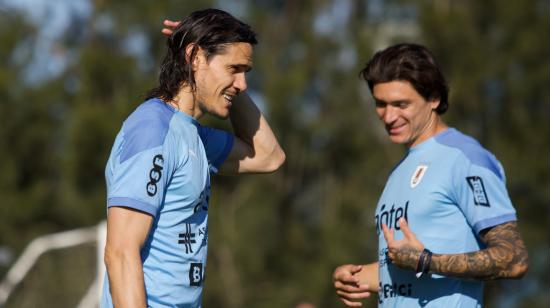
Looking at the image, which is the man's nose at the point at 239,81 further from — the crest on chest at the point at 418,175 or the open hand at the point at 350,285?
the open hand at the point at 350,285

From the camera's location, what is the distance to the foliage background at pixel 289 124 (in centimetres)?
2086

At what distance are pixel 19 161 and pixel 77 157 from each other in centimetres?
148

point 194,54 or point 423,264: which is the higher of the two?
point 194,54

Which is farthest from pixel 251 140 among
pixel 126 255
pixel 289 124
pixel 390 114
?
pixel 289 124

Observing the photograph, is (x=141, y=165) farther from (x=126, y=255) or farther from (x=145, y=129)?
(x=126, y=255)

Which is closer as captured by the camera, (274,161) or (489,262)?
(489,262)

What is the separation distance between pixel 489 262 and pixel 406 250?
35cm

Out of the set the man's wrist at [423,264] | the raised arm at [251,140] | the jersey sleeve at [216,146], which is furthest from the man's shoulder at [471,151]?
the jersey sleeve at [216,146]

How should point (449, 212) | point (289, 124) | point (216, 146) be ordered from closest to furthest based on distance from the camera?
1. point (449, 212)
2. point (216, 146)
3. point (289, 124)

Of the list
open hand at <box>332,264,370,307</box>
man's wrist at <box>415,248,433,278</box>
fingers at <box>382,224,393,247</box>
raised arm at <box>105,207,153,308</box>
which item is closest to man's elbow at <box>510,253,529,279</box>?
man's wrist at <box>415,248,433,278</box>

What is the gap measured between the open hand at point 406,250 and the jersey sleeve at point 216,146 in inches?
38.1

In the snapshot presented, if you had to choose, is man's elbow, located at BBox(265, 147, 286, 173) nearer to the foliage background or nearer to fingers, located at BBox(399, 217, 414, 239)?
fingers, located at BBox(399, 217, 414, 239)

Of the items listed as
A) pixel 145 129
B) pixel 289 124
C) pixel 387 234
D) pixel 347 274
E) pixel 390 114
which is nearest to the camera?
pixel 145 129

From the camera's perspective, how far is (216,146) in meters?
4.71
